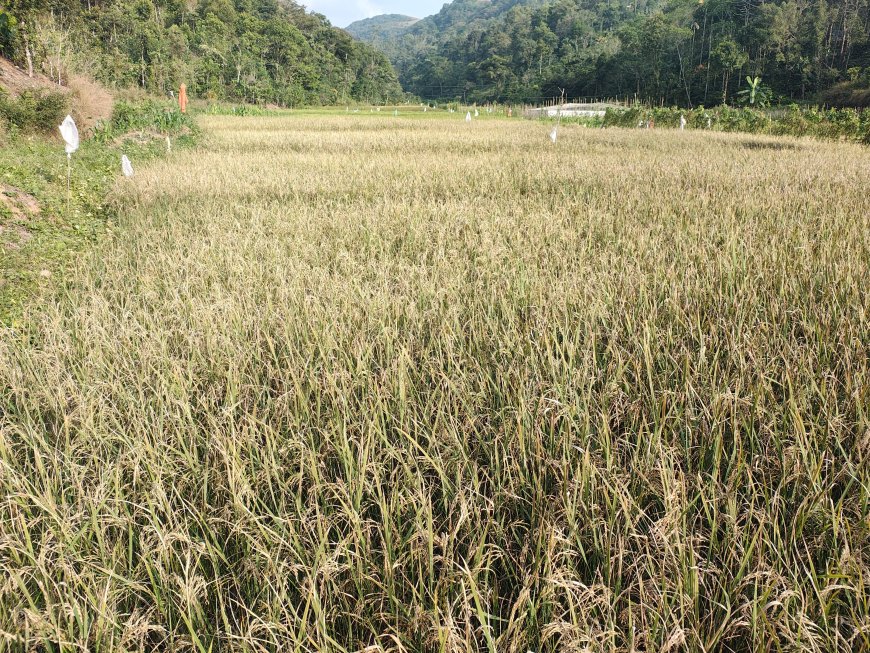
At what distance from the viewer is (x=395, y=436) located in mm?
1516

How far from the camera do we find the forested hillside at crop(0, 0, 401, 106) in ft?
46.7

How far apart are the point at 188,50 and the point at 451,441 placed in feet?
164

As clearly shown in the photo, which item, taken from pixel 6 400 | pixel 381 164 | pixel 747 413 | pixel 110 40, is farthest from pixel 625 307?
pixel 110 40

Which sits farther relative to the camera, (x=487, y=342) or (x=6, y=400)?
(x=487, y=342)

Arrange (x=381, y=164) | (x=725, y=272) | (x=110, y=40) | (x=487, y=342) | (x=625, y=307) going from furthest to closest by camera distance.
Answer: (x=110, y=40), (x=381, y=164), (x=725, y=272), (x=625, y=307), (x=487, y=342)

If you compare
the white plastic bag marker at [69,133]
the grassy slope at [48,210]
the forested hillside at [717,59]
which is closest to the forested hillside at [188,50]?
the grassy slope at [48,210]

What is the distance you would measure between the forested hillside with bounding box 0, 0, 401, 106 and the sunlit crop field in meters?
→ 12.7

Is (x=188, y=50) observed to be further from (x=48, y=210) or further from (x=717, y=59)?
(x=48, y=210)

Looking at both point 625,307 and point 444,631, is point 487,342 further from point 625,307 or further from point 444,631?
point 444,631

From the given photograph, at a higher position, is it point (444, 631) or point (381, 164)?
point (381, 164)

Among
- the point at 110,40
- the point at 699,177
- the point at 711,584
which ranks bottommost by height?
the point at 711,584

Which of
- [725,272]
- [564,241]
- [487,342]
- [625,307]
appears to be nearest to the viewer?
[487,342]

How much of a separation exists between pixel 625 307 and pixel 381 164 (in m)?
6.13

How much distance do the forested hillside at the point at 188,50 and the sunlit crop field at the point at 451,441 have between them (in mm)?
12702
